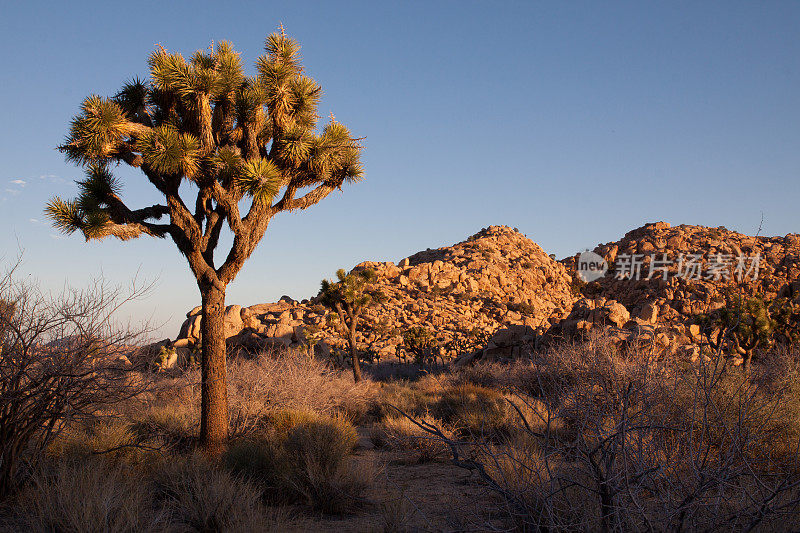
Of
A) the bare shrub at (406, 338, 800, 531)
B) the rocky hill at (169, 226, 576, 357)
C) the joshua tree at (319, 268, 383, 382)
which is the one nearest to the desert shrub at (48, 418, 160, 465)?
the bare shrub at (406, 338, 800, 531)

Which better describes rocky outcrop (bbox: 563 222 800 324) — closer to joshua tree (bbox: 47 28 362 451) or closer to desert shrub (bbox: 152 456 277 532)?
joshua tree (bbox: 47 28 362 451)

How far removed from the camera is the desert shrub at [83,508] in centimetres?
481

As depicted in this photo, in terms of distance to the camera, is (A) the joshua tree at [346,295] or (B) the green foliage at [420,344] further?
(B) the green foliage at [420,344]

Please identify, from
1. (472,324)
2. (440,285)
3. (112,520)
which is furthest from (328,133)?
(440,285)

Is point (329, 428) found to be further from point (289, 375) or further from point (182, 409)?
point (289, 375)

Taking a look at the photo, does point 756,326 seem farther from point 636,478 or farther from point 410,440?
point 636,478

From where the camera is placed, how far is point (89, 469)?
6.18m

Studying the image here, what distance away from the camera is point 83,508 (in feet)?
15.9

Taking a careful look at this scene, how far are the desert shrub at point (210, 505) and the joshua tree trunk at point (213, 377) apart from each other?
2.34 m

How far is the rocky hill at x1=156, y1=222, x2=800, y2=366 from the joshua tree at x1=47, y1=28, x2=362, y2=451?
17.2 meters

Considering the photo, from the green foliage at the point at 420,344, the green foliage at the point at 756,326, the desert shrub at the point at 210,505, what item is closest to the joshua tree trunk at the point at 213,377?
the desert shrub at the point at 210,505

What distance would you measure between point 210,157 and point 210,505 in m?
5.90

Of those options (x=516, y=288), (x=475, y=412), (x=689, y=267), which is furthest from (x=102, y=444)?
(x=689, y=267)

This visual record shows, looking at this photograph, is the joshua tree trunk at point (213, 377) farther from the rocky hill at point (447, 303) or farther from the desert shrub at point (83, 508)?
the rocky hill at point (447, 303)
